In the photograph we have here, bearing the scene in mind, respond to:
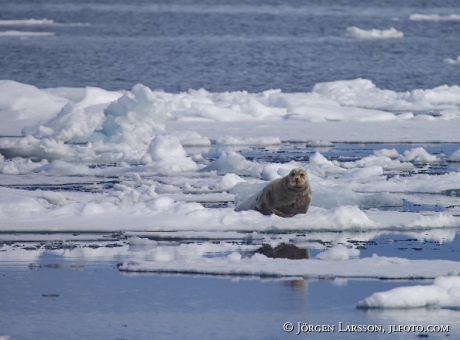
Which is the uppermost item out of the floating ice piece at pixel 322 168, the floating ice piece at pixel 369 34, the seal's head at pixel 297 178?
the floating ice piece at pixel 369 34

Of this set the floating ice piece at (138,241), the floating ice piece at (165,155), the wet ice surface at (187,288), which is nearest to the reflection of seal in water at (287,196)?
the wet ice surface at (187,288)

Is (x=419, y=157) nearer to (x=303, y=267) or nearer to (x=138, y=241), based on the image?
(x=138, y=241)

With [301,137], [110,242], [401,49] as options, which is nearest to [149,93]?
[301,137]

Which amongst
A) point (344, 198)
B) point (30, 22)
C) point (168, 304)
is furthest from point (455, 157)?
point (30, 22)

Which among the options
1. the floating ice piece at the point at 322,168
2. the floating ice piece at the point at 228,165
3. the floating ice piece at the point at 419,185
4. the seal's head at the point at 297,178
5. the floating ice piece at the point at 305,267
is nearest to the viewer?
the floating ice piece at the point at 305,267

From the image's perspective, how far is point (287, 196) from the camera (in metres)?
9.07

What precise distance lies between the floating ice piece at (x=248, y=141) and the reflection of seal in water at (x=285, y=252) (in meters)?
8.64

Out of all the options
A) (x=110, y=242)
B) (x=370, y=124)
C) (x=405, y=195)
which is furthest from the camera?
(x=370, y=124)

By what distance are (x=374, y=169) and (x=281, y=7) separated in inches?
3012

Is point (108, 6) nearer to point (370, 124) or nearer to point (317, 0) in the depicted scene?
point (317, 0)

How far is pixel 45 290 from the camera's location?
6.56m

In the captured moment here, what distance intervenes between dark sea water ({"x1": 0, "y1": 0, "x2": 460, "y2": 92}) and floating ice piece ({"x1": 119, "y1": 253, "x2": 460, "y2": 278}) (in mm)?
21572

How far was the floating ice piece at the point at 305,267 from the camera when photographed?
22.6 feet
